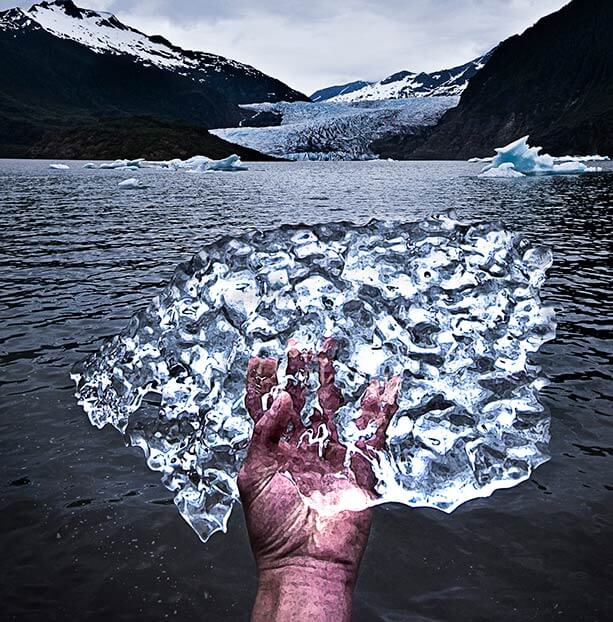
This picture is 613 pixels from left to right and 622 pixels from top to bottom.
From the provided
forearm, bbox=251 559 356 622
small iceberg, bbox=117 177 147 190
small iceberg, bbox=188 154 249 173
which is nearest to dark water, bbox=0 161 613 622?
forearm, bbox=251 559 356 622

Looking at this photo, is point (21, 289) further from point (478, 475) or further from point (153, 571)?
point (478, 475)

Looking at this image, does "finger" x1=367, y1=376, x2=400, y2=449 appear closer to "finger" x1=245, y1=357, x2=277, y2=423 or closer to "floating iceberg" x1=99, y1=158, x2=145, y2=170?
"finger" x1=245, y1=357, x2=277, y2=423

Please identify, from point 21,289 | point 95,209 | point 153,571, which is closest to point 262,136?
point 95,209

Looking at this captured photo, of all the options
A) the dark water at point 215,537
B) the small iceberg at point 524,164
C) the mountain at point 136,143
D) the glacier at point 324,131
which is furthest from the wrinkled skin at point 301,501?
the glacier at point 324,131

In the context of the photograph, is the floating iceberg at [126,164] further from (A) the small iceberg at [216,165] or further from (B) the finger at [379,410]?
(B) the finger at [379,410]

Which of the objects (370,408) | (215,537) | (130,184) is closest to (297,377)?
(370,408)
